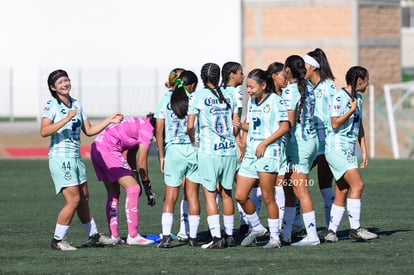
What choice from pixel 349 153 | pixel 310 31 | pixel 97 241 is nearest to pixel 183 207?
pixel 97 241

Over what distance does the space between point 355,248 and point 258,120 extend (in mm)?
1684

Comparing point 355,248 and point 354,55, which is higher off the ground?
point 354,55

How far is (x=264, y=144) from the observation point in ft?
41.2

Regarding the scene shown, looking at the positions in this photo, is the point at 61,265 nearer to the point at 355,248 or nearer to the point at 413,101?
the point at 355,248

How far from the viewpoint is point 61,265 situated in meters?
11.6

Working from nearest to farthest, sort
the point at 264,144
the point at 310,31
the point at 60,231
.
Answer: the point at 264,144, the point at 60,231, the point at 310,31

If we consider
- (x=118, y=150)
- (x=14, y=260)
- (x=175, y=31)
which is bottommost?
(x=14, y=260)

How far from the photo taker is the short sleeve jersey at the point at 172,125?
1309 centimetres

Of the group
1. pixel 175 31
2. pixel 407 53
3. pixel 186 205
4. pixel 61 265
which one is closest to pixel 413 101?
pixel 175 31

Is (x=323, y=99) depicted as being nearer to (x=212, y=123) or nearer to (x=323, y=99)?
(x=323, y=99)

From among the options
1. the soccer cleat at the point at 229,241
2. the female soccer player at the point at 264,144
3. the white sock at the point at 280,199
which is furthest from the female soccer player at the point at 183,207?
the white sock at the point at 280,199

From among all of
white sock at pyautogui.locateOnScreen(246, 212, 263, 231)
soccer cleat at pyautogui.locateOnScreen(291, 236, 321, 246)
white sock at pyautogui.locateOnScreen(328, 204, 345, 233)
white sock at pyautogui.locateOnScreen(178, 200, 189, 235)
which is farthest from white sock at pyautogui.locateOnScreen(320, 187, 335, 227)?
white sock at pyautogui.locateOnScreen(178, 200, 189, 235)

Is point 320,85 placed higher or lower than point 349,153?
higher

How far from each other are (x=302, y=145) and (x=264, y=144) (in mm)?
591
